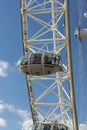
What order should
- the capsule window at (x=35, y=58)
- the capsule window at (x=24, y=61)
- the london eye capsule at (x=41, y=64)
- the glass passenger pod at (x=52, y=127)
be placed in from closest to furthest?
the london eye capsule at (x=41, y=64) → the capsule window at (x=35, y=58) → the capsule window at (x=24, y=61) → the glass passenger pod at (x=52, y=127)

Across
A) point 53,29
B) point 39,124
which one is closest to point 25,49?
point 53,29

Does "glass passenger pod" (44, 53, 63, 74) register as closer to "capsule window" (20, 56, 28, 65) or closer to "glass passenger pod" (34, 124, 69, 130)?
"capsule window" (20, 56, 28, 65)

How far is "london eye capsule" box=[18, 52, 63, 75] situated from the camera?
41281mm

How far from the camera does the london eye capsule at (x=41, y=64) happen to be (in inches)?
1625

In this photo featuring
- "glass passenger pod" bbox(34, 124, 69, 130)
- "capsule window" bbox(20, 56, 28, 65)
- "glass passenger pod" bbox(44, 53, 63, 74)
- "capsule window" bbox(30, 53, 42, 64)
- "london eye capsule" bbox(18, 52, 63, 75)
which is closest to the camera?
"glass passenger pod" bbox(44, 53, 63, 74)

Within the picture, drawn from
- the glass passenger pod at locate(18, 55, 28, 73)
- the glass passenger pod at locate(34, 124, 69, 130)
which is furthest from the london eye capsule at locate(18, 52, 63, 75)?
the glass passenger pod at locate(34, 124, 69, 130)

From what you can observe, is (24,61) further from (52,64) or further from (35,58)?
(52,64)

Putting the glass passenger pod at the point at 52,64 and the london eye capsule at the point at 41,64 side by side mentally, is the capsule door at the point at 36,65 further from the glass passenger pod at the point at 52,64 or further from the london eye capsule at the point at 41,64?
the glass passenger pod at the point at 52,64

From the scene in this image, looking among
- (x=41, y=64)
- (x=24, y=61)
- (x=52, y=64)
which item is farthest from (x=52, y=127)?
(x=52, y=64)

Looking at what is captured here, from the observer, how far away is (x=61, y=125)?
48.0 metres

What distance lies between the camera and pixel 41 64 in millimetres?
41594

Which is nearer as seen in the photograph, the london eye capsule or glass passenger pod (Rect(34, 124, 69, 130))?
the london eye capsule

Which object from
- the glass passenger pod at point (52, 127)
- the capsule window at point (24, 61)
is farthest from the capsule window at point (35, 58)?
the glass passenger pod at point (52, 127)

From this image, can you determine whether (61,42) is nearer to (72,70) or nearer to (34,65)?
(72,70)
